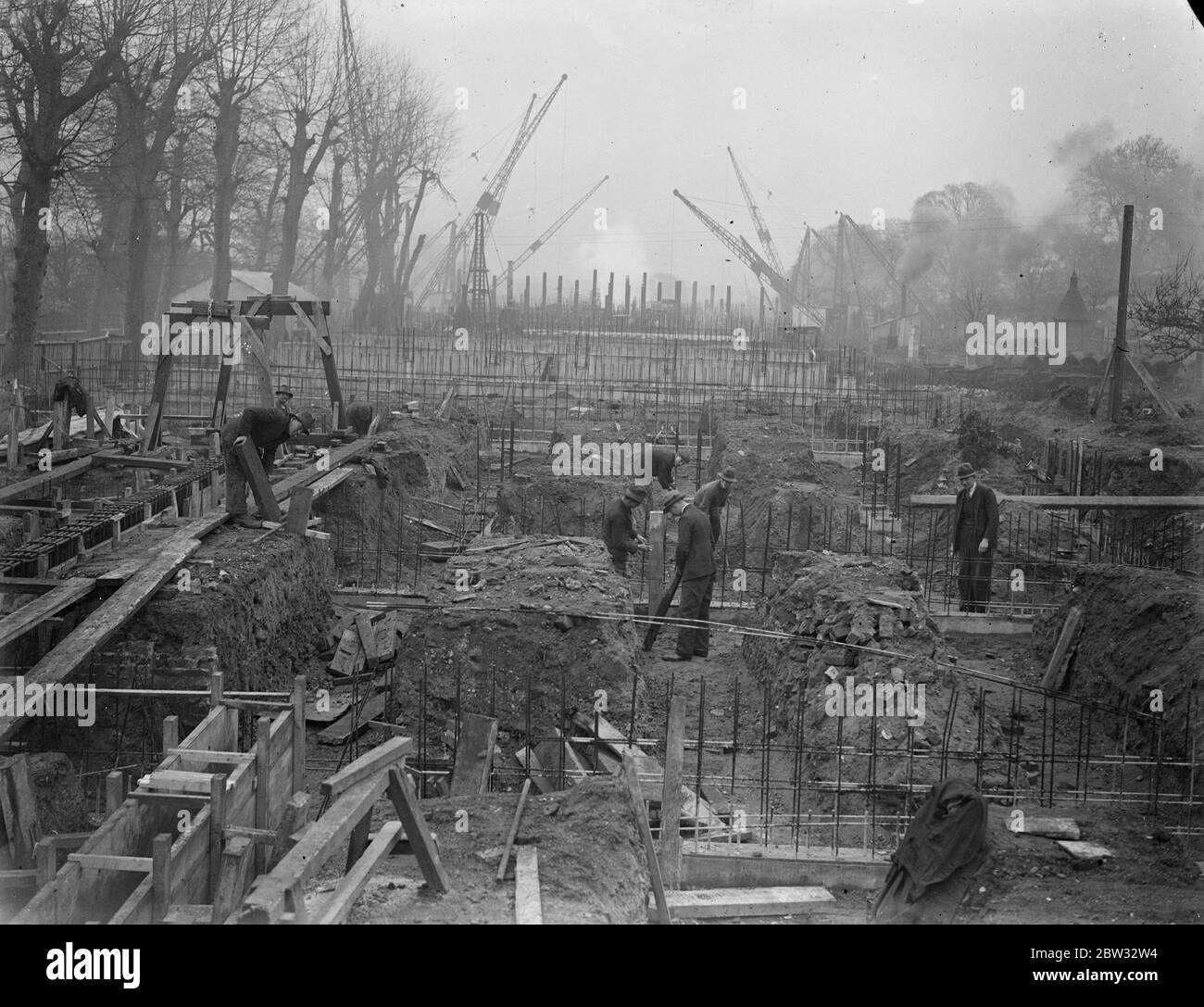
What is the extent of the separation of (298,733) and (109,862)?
1709 mm

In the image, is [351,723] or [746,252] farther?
[746,252]

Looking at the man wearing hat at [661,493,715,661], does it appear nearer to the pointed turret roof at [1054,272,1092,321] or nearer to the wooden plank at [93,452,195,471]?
the wooden plank at [93,452,195,471]

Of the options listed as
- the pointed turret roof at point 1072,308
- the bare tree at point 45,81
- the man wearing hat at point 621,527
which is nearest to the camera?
the man wearing hat at point 621,527

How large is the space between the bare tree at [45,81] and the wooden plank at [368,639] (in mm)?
11896

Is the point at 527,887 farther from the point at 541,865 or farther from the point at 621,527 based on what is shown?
the point at 621,527

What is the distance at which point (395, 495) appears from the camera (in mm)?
16984

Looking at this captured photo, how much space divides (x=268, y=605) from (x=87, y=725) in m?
2.63

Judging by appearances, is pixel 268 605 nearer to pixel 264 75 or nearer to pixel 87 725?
pixel 87 725

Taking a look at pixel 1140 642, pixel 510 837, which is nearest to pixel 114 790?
pixel 510 837

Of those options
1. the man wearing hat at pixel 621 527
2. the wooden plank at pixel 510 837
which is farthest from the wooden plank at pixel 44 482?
the wooden plank at pixel 510 837

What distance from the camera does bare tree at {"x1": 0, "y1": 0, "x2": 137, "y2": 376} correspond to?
63.0 ft

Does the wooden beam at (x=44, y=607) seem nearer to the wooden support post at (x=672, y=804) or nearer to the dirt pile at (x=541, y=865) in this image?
the dirt pile at (x=541, y=865)

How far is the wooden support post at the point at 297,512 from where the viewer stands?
12.0 meters

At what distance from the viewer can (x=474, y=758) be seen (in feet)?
25.6
